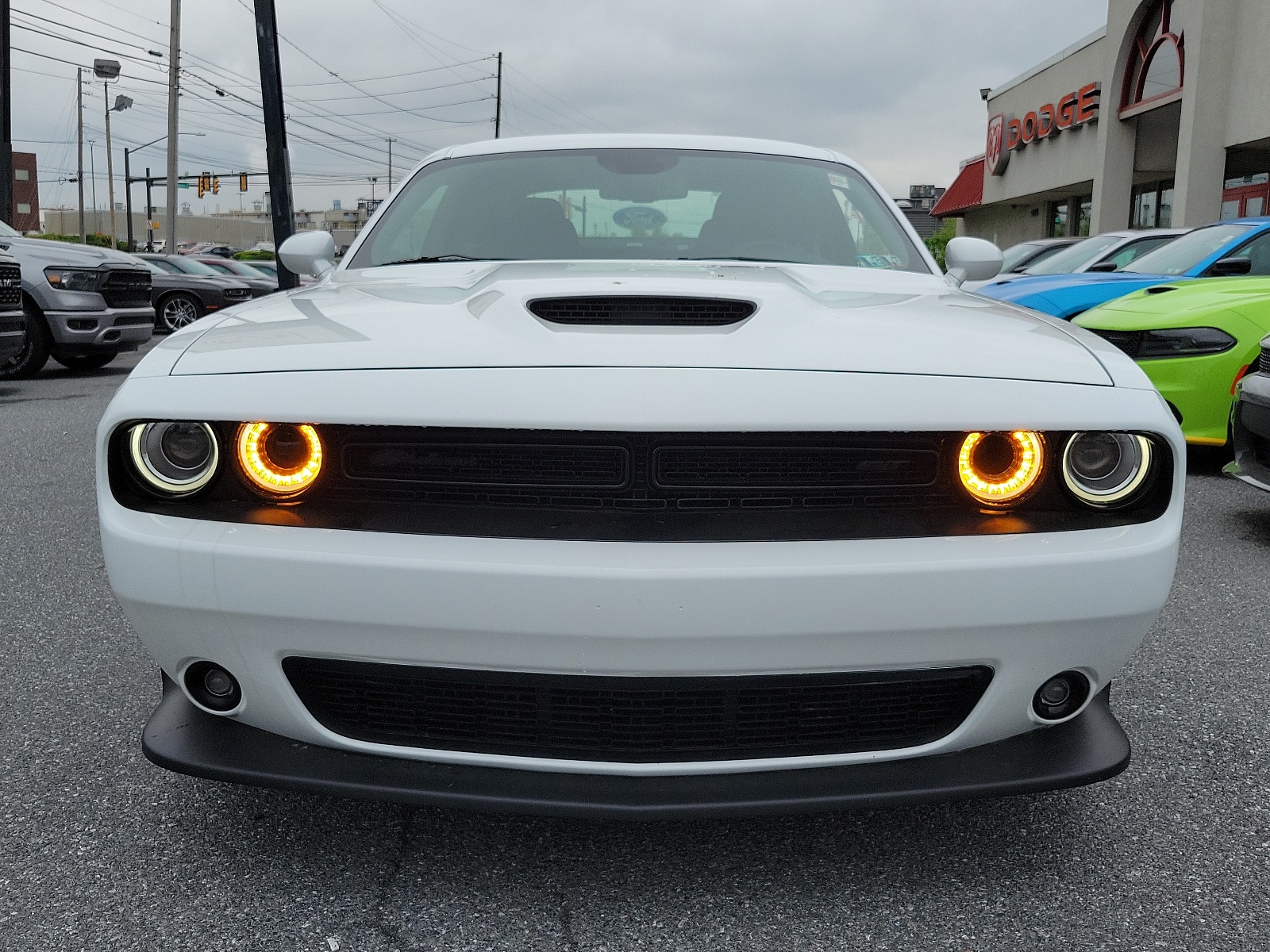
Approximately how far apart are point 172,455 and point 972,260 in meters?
2.21

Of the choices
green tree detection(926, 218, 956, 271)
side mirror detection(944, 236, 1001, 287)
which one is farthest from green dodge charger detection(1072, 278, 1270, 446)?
green tree detection(926, 218, 956, 271)

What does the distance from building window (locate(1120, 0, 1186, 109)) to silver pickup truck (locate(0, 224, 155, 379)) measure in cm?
1760

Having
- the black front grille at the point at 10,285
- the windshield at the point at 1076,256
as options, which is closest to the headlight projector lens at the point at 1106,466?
the windshield at the point at 1076,256

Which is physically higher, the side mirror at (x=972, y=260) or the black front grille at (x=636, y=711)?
the side mirror at (x=972, y=260)

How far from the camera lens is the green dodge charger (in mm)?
5547

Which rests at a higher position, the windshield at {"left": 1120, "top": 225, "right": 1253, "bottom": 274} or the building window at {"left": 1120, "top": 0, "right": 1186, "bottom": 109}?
the building window at {"left": 1120, "top": 0, "right": 1186, "bottom": 109}

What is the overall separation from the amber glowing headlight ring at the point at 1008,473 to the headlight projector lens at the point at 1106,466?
6cm

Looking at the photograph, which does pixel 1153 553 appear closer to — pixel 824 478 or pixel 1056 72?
pixel 824 478

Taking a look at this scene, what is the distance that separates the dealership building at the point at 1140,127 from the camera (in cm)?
1875

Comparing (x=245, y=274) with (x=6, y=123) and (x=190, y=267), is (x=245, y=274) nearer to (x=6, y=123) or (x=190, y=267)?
(x=190, y=267)

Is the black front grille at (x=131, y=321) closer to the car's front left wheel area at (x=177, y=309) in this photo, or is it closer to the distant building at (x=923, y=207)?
the car's front left wheel area at (x=177, y=309)

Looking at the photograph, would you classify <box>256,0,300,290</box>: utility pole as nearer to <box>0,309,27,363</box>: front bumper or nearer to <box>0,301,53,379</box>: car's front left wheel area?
<box>0,301,53,379</box>: car's front left wheel area

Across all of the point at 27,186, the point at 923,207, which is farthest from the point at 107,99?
the point at 923,207

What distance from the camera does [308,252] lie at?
318 cm
